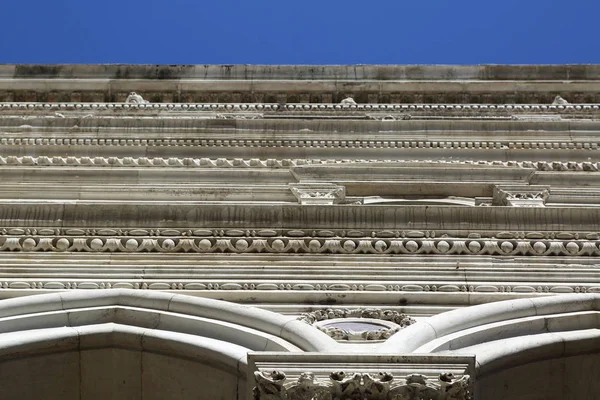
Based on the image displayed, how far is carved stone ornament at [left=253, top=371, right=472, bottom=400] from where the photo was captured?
28.0ft

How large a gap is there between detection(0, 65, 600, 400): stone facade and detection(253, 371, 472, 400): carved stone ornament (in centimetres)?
1

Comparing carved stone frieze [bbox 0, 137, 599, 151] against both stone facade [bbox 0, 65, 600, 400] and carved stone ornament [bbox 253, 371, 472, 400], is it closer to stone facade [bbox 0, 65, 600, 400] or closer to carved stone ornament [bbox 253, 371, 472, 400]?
stone facade [bbox 0, 65, 600, 400]

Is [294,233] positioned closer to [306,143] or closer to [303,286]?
[303,286]

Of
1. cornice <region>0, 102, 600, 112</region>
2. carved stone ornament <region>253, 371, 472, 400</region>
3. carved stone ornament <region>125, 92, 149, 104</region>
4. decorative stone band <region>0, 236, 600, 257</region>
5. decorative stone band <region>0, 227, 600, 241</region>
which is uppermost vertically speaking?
carved stone ornament <region>125, 92, 149, 104</region>

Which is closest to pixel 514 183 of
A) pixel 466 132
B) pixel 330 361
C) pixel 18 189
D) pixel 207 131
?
pixel 466 132

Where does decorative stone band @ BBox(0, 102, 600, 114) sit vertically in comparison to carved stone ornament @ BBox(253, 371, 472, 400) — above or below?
above

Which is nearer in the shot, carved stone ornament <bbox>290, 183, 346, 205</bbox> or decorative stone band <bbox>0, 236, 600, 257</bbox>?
decorative stone band <bbox>0, 236, 600, 257</bbox>

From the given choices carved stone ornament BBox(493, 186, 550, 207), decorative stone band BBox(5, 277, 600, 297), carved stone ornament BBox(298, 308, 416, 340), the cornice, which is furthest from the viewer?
the cornice

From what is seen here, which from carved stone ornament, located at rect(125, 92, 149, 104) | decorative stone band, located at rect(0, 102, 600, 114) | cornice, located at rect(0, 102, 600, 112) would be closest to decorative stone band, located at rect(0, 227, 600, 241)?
cornice, located at rect(0, 102, 600, 112)

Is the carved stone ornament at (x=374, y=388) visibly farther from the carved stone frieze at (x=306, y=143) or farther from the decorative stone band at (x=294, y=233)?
the carved stone frieze at (x=306, y=143)

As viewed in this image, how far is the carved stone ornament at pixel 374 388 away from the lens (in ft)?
28.0

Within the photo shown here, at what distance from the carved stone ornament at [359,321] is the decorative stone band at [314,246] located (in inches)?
68.5

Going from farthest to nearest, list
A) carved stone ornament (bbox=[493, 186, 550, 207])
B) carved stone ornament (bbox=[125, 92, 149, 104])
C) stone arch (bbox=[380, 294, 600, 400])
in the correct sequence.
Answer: carved stone ornament (bbox=[125, 92, 149, 104]) → carved stone ornament (bbox=[493, 186, 550, 207]) → stone arch (bbox=[380, 294, 600, 400])

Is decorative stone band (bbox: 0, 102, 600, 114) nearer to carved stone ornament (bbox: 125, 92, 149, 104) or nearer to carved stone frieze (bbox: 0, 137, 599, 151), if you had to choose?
carved stone ornament (bbox: 125, 92, 149, 104)
